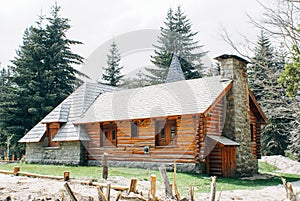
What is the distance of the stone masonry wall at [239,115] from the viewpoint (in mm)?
17938

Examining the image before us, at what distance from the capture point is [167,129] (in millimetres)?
18031

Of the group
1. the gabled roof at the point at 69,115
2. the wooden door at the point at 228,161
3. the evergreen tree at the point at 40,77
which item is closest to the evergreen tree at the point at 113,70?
the evergreen tree at the point at 40,77

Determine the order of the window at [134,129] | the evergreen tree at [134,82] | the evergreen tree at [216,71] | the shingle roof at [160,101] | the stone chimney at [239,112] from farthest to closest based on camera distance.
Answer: the evergreen tree at [134,82], the evergreen tree at [216,71], the window at [134,129], the stone chimney at [239,112], the shingle roof at [160,101]

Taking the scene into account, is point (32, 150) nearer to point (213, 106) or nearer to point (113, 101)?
point (113, 101)

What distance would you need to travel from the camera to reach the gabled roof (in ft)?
69.7

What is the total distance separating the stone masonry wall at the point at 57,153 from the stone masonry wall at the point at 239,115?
29.9 ft

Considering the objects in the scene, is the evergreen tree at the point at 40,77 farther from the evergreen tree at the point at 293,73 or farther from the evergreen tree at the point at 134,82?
the evergreen tree at the point at 293,73

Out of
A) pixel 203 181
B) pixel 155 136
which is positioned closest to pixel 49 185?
pixel 203 181

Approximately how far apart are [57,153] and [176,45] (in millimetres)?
26154

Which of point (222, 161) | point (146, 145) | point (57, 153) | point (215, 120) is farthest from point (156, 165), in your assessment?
point (57, 153)

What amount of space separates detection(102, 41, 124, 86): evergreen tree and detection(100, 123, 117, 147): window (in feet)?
74.6

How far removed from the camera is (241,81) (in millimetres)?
19094

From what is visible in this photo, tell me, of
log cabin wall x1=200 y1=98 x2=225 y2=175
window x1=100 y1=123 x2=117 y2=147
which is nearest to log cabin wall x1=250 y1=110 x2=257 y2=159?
log cabin wall x1=200 y1=98 x2=225 y2=175

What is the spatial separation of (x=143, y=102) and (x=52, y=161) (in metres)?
7.35
